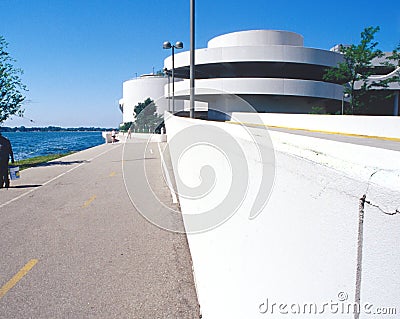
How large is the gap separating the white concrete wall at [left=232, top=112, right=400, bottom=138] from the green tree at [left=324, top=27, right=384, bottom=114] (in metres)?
20.2

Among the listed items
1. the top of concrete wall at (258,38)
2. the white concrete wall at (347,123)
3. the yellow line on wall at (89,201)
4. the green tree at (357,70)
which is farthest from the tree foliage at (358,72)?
the yellow line on wall at (89,201)

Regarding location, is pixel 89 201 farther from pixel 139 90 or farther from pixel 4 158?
pixel 139 90

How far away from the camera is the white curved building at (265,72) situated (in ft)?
143

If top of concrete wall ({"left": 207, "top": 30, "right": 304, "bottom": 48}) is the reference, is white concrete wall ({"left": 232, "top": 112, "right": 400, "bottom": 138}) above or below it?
below

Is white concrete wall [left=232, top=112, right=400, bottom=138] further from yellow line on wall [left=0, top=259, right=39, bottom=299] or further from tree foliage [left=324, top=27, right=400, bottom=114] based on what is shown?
tree foliage [left=324, top=27, right=400, bottom=114]

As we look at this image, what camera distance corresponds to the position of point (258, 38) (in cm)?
4584

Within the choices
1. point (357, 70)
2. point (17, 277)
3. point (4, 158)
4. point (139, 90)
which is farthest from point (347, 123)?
point (139, 90)

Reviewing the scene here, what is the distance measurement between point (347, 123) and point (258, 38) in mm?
30697

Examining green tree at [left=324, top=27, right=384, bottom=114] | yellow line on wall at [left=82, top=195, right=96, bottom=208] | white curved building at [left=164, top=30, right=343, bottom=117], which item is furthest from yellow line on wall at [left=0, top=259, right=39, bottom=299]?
green tree at [left=324, top=27, right=384, bottom=114]

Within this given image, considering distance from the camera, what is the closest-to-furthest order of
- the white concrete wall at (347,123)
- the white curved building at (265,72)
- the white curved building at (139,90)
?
the white concrete wall at (347,123), the white curved building at (265,72), the white curved building at (139,90)

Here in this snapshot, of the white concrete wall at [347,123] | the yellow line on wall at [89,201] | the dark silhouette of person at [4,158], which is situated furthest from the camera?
the white concrete wall at [347,123]

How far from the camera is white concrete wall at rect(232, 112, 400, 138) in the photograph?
15.0 m

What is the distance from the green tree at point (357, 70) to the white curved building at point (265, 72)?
1.36 metres

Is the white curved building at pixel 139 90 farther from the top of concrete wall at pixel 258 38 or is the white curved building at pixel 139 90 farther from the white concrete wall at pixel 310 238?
the white concrete wall at pixel 310 238
